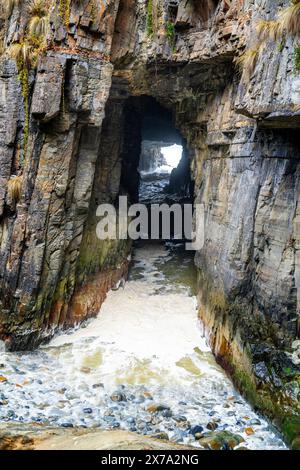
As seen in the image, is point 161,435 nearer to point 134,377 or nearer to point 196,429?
point 196,429

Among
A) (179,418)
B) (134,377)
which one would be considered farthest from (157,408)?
(134,377)

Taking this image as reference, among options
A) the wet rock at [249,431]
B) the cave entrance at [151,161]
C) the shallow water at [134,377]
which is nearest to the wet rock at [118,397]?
the shallow water at [134,377]

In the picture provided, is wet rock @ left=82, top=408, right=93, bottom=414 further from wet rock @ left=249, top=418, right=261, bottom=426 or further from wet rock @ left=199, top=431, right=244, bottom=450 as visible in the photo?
wet rock @ left=249, top=418, right=261, bottom=426

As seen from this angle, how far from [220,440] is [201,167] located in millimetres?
7719

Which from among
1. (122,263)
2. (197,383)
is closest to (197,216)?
(122,263)

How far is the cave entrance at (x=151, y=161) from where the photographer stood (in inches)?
634

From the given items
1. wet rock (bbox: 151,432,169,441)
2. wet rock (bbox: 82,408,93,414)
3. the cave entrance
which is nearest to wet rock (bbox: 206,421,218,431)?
wet rock (bbox: 151,432,169,441)

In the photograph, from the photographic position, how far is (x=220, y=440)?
22.3ft

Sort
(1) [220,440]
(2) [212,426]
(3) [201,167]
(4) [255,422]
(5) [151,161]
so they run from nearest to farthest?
(1) [220,440]
(2) [212,426]
(4) [255,422]
(3) [201,167]
(5) [151,161]

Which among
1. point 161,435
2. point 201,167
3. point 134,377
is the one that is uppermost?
point 201,167

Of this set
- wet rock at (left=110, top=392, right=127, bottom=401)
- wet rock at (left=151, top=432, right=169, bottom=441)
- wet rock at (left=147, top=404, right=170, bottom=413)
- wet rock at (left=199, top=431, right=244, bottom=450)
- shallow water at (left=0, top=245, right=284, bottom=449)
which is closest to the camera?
wet rock at (left=199, top=431, right=244, bottom=450)

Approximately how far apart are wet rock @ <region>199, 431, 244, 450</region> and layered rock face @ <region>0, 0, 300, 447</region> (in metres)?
0.87

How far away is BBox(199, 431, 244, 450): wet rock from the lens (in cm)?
669

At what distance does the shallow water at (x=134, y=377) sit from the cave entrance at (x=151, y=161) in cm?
511
